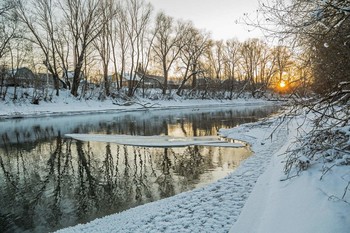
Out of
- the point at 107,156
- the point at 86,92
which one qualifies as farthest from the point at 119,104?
the point at 107,156

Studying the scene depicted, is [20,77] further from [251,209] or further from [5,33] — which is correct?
[251,209]

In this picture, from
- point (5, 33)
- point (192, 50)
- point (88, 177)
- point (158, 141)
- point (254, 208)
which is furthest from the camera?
point (192, 50)

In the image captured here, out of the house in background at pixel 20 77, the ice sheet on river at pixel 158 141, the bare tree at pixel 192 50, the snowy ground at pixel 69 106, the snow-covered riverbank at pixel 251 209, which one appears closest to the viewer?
the snow-covered riverbank at pixel 251 209

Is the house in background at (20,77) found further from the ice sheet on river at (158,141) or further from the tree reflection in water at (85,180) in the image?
the tree reflection in water at (85,180)

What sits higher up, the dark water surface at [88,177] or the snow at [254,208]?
the snow at [254,208]

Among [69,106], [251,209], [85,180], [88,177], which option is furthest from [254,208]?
[69,106]

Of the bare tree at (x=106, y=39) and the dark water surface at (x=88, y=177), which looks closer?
the dark water surface at (x=88, y=177)

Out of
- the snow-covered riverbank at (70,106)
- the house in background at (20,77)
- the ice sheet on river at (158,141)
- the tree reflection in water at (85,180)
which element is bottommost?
the tree reflection in water at (85,180)

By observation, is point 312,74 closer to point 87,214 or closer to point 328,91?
→ point 328,91

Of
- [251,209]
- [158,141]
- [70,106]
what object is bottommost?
[158,141]

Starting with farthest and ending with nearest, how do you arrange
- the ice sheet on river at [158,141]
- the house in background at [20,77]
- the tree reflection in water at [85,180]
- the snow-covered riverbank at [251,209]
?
the house in background at [20,77] → the ice sheet on river at [158,141] → the tree reflection in water at [85,180] → the snow-covered riverbank at [251,209]

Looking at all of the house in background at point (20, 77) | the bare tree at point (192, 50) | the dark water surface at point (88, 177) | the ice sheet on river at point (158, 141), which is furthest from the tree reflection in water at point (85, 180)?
the bare tree at point (192, 50)

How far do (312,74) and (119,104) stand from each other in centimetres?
3739

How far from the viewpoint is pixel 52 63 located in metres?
39.8
